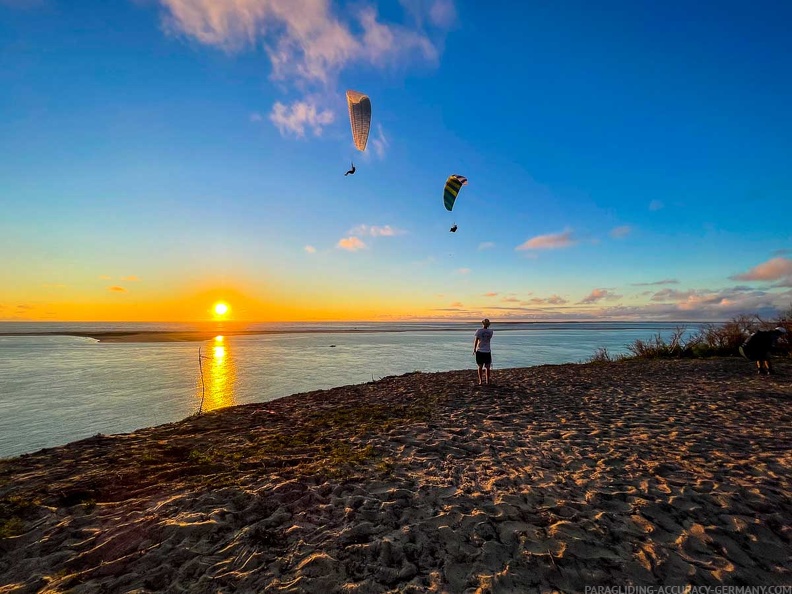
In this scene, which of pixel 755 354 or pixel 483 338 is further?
pixel 755 354

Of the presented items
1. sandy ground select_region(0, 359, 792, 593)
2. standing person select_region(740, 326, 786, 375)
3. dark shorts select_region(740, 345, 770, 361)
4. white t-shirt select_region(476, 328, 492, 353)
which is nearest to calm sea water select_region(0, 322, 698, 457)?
white t-shirt select_region(476, 328, 492, 353)

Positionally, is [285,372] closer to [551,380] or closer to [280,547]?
[551,380]

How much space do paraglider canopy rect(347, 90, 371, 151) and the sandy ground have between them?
11.0m

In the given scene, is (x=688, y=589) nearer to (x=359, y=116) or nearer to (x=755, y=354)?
(x=755, y=354)

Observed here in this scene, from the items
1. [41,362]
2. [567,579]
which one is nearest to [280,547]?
[567,579]

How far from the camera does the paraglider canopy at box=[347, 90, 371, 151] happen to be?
14266 mm

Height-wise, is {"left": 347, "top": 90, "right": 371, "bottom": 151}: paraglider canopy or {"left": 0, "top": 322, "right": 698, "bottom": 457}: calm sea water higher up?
{"left": 347, "top": 90, "right": 371, "bottom": 151}: paraglider canopy

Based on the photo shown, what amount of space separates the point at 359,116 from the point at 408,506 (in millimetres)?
14003

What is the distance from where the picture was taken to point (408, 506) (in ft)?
14.3

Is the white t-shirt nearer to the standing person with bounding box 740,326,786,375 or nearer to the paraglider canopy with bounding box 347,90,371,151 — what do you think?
the paraglider canopy with bounding box 347,90,371,151

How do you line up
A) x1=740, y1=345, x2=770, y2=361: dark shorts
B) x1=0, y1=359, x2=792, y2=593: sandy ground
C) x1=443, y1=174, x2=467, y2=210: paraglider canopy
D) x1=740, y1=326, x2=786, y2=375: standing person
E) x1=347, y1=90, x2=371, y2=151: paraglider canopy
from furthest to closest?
x1=443, y1=174, x2=467, y2=210: paraglider canopy
x1=347, y1=90, x2=371, y2=151: paraglider canopy
x1=740, y1=345, x2=770, y2=361: dark shorts
x1=740, y1=326, x2=786, y2=375: standing person
x1=0, y1=359, x2=792, y2=593: sandy ground

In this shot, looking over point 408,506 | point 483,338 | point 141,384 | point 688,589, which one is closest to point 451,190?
point 483,338

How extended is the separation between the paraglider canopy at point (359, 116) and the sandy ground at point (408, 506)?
11.0 m

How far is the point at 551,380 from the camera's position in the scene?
43.9 ft
